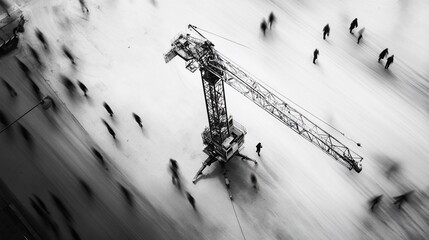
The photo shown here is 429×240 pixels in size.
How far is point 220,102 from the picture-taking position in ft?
92.7

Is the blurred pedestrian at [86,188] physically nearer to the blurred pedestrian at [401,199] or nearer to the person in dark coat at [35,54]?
the person in dark coat at [35,54]

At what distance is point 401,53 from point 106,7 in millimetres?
29616

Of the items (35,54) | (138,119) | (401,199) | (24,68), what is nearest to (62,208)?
(138,119)

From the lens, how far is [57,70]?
37688 millimetres

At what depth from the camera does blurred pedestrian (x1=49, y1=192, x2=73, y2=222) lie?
2975cm

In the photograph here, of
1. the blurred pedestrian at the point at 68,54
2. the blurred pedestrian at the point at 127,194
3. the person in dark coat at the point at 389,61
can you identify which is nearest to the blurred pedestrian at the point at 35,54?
the blurred pedestrian at the point at 68,54

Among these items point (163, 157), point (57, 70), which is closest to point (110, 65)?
point (57, 70)

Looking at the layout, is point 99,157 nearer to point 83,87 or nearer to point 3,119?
point 83,87

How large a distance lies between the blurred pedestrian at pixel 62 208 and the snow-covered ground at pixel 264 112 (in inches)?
208

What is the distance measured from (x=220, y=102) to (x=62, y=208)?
14.5 meters

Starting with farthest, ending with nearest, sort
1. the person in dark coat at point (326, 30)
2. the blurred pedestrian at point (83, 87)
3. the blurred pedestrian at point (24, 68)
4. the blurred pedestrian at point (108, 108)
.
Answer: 1. the blurred pedestrian at point (24, 68)
2. the person in dark coat at point (326, 30)
3. the blurred pedestrian at point (83, 87)
4. the blurred pedestrian at point (108, 108)

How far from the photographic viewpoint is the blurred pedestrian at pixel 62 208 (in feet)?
97.6

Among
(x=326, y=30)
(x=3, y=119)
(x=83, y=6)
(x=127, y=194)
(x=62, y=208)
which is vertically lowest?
(x=127, y=194)

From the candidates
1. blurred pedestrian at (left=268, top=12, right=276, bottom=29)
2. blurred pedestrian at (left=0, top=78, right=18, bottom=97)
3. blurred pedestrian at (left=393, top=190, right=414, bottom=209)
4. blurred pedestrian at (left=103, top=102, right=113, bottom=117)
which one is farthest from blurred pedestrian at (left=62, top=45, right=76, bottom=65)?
blurred pedestrian at (left=393, top=190, right=414, bottom=209)
